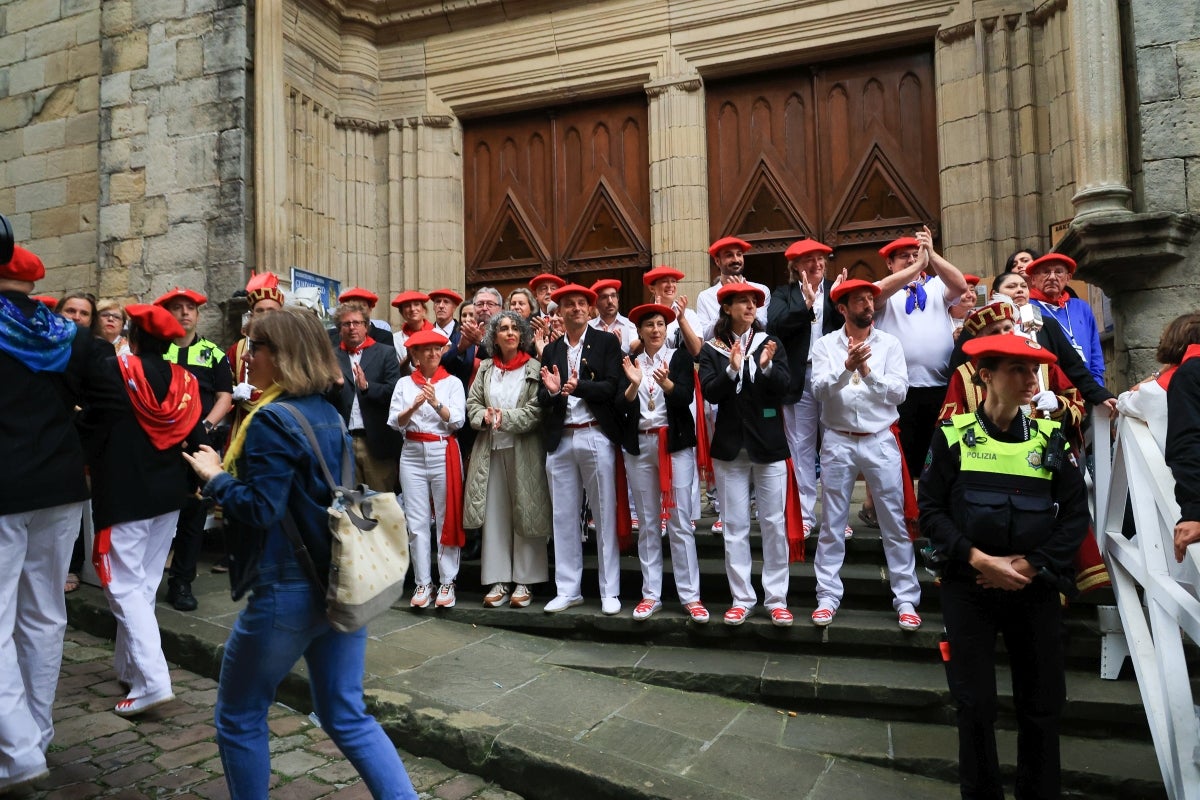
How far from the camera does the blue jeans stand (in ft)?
8.54

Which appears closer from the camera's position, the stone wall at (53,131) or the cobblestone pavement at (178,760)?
the cobblestone pavement at (178,760)

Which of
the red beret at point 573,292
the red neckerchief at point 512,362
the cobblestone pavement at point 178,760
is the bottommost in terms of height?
the cobblestone pavement at point 178,760

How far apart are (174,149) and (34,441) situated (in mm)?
7185

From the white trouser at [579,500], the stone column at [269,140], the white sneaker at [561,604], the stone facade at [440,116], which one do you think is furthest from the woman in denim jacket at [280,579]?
the stone column at [269,140]

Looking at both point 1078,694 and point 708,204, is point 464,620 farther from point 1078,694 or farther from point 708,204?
point 708,204

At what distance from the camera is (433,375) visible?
5.82 metres

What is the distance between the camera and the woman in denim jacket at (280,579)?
260 centimetres

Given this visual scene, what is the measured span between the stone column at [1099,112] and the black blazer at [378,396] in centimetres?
546

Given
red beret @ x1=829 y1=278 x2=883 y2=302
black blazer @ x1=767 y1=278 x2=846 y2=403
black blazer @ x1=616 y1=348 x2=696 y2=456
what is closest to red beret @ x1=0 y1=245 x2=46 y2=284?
black blazer @ x1=616 y1=348 x2=696 y2=456

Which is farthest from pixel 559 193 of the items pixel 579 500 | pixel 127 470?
pixel 127 470

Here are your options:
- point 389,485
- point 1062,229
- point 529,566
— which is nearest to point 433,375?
point 389,485

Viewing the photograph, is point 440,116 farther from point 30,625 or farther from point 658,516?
point 30,625

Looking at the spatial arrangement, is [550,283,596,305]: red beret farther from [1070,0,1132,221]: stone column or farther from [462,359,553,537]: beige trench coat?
[1070,0,1132,221]: stone column

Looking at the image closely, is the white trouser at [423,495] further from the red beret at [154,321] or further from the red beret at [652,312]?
the red beret at [154,321]
